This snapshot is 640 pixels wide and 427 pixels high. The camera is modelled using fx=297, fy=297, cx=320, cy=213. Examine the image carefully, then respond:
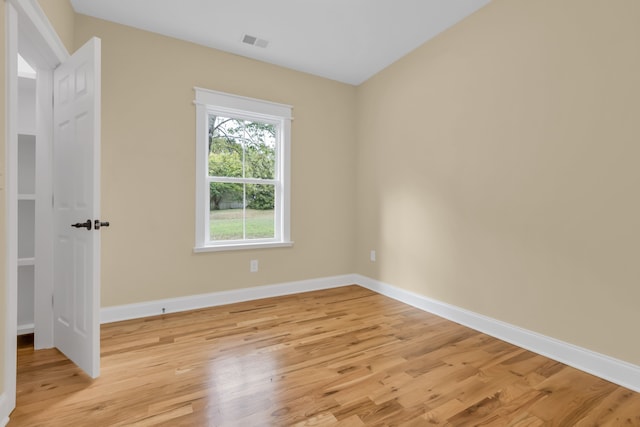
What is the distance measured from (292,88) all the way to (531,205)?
107 inches

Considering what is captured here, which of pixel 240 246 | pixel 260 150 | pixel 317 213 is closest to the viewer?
pixel 240 246

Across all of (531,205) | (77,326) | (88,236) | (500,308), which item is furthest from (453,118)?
(77,326)

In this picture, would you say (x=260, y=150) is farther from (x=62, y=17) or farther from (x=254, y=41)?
(x=62, y=17)

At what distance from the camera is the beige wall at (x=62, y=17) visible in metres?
1.90

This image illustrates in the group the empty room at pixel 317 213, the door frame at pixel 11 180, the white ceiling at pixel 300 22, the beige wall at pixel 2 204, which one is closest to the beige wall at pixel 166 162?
the empty room at pixel 317 213

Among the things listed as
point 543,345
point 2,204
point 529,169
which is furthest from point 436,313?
point 2,204

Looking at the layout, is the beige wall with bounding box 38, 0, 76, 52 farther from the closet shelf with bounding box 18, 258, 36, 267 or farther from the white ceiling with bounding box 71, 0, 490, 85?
the closet shelf with bounding box 18, 258, 36, 267

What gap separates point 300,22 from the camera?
8.75ft

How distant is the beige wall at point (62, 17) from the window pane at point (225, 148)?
122 cm

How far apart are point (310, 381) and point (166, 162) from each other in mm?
2342

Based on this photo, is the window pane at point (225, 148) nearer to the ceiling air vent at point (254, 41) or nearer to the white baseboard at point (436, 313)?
the ceiling air vent at point (254, 41)

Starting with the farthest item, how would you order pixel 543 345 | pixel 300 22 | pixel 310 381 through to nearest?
pixel 300 22 → pixel 543 345 → pixel 310 381

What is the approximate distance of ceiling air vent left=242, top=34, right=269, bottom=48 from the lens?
2.89m

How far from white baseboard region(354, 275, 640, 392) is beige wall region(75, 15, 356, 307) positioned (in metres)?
1.54
